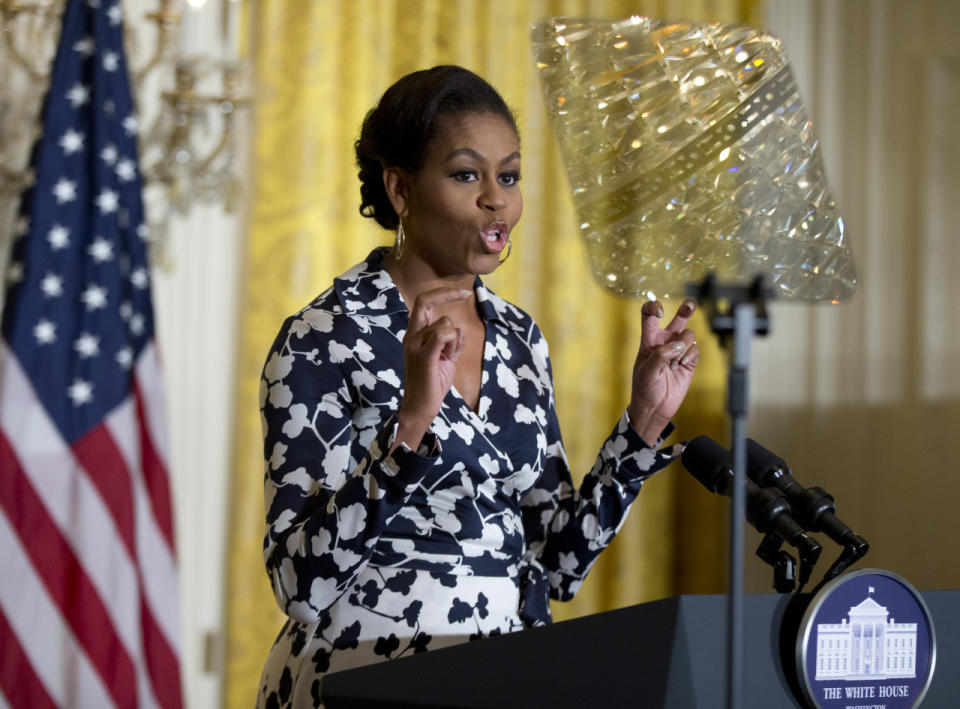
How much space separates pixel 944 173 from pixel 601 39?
2122 millimetres

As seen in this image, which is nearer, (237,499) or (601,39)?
(601,39)

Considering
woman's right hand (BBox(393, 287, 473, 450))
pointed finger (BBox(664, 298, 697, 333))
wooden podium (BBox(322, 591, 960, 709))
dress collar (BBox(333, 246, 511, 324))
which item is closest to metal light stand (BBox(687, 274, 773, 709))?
wooden podium (BBox(322, 591, 960, 709))

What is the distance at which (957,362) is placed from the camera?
310 cm

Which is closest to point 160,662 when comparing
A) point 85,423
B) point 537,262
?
point 85,423

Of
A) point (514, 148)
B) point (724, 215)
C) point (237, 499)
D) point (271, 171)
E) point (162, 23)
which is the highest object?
point (162, 23)

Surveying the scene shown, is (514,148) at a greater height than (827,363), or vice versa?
(514,148)

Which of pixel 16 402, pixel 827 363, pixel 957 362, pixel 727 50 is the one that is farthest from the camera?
pixel 827 363

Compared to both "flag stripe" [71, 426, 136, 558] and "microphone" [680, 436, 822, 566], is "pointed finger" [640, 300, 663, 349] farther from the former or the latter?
"flag stripe" [71, 426, 136, 558]

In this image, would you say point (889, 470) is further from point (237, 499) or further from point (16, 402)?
point (16, 402)

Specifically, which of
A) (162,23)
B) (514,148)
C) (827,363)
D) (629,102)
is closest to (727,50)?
(629,102)

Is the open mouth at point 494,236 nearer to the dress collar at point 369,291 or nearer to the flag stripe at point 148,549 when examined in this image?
the dress collar at point 369,291

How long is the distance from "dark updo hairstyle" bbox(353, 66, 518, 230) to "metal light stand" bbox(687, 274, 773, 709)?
2.27ft

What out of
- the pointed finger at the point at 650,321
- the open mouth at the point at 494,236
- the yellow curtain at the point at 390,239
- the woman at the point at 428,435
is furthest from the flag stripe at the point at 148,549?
the pointed finger at the point at 650,321

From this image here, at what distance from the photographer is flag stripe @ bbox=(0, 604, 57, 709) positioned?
2740 millimetres
